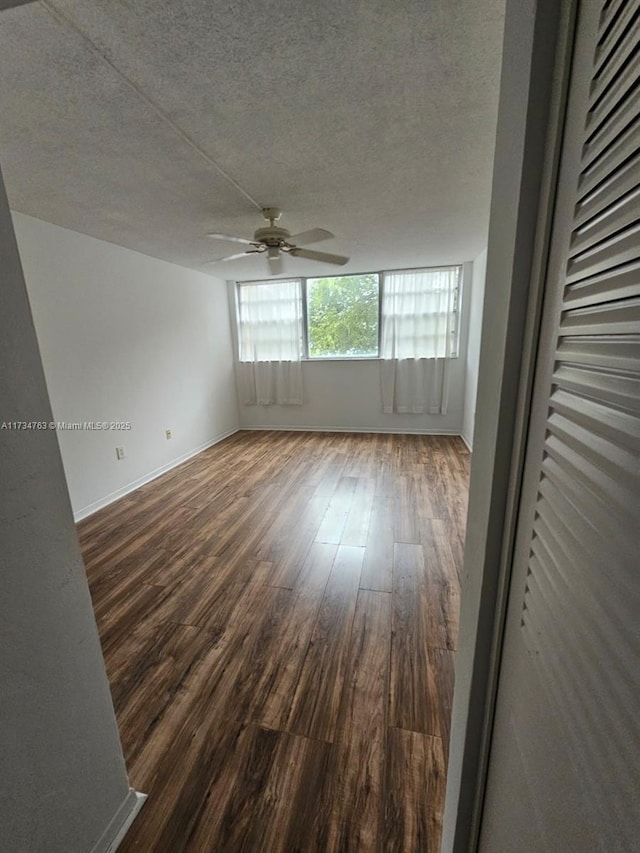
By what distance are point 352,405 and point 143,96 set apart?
13.4 ft

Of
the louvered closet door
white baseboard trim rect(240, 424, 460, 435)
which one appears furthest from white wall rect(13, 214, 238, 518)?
the louvered closet door

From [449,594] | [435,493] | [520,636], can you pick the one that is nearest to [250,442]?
[435,493]

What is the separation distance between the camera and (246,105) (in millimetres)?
1380

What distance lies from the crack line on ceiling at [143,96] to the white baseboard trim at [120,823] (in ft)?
7.53

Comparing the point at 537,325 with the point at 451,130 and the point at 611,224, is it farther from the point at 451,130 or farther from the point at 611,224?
the point at 451,130

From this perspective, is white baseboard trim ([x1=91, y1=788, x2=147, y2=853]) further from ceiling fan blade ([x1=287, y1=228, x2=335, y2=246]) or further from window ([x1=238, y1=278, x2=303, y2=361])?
window ([x1=238, y1=278, x2=303, y2=361])

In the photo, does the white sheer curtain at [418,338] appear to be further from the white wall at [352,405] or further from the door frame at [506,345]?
the door frame at [506,345]

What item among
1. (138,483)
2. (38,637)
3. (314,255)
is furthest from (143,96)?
(138,483)

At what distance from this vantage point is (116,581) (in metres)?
2.05

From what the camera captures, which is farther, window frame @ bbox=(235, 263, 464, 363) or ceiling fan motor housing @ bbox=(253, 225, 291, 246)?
window frame @ bbox=(235, 263, 464, 363)

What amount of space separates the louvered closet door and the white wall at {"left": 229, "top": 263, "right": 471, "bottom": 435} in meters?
4.48

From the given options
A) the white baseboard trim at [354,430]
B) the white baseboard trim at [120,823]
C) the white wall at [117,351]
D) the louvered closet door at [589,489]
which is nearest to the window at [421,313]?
the white baseboard trim at [354,430]

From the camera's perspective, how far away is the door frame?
489 mm

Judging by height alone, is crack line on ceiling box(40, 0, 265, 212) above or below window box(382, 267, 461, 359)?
above
